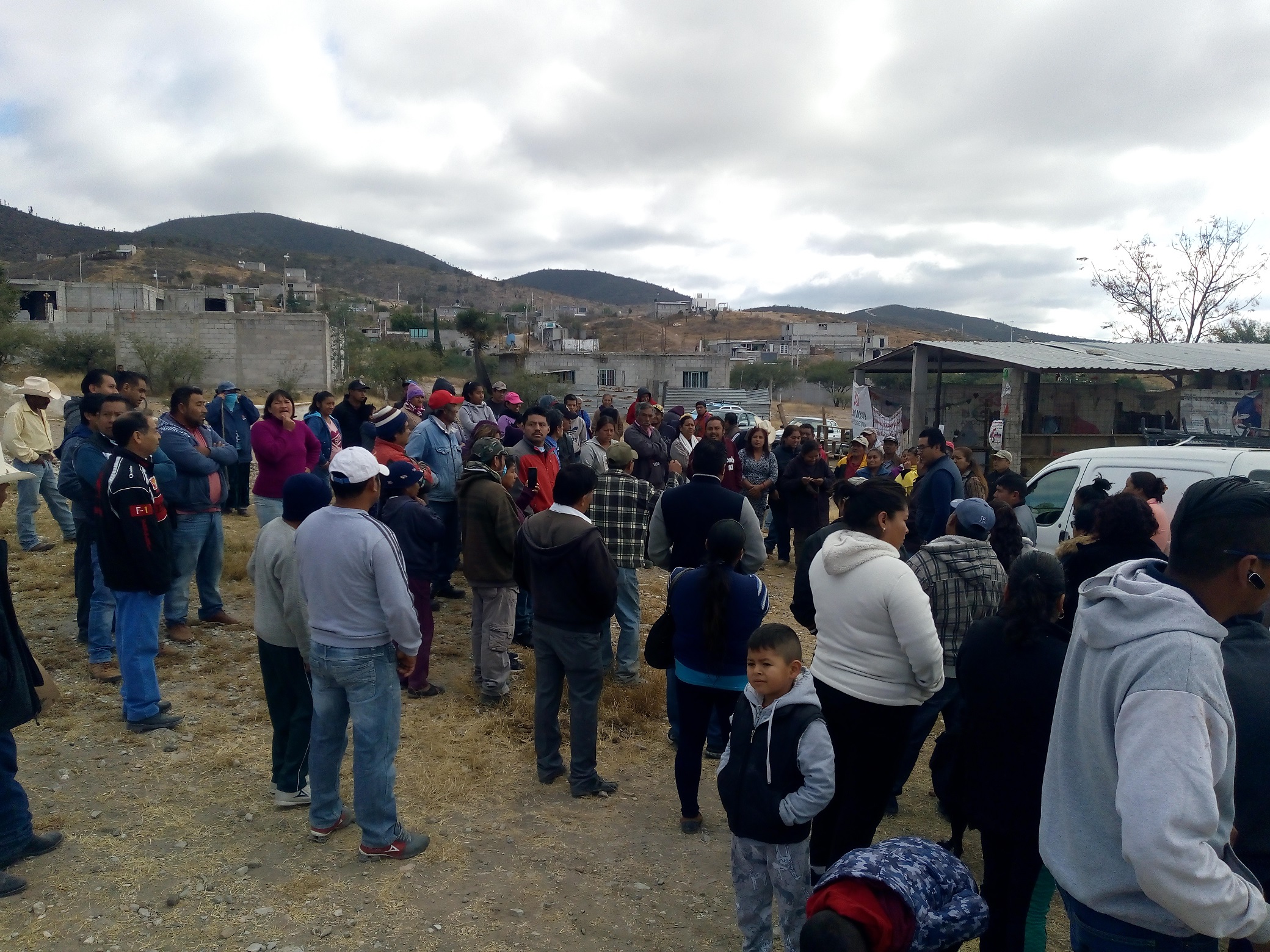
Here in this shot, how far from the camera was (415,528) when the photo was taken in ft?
18.0

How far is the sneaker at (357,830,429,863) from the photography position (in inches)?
152

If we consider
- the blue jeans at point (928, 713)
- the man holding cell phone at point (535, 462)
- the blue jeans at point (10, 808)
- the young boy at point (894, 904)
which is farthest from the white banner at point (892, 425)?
the blue jeans at point (10, 808)

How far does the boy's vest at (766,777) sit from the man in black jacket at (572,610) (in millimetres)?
1561

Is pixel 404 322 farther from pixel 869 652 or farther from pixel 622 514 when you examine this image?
pixel 869 652

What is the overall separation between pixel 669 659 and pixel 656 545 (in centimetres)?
97

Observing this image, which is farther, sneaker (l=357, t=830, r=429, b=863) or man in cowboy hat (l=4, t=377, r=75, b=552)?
man in cowboy hat (l=4, t=377, r=75, b=552)

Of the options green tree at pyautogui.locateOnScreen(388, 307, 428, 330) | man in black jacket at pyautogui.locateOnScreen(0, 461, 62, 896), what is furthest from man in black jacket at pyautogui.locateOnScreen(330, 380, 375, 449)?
green tree at pyautogui.locateOnScreen(388, 307, 428, 330)

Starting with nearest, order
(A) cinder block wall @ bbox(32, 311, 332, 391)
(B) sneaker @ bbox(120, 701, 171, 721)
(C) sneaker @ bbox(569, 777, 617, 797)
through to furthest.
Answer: (C) sneaker @ bbox(569, 777, 617, 797) < (B) sneaker @ bbox(120, 701, 171, 721) < (A) cinder block wall @ bbox(32, 311, 332, 391)

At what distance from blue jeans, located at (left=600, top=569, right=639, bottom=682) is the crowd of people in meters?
0.02

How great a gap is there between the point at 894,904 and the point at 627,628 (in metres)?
4.05

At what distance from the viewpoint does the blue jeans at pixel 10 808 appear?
12.2 feet

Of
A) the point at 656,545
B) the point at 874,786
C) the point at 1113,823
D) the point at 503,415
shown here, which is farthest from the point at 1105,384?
the point at 1113,823

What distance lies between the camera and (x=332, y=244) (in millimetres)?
156500

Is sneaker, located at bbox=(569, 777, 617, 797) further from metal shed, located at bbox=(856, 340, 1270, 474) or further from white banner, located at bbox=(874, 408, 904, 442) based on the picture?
white banner, located at bbox=(874, 408, 904, 442)
